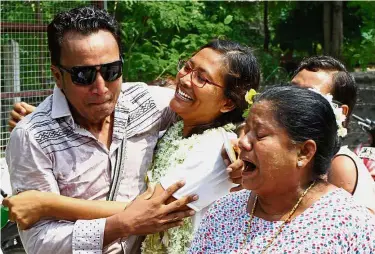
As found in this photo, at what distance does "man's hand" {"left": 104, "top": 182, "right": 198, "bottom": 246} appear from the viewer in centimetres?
255

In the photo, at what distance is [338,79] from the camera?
10.00 ft

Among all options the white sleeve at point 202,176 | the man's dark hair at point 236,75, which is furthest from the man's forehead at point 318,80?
the white sleeve at point 202,176

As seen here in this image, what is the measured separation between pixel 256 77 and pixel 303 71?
35 cm

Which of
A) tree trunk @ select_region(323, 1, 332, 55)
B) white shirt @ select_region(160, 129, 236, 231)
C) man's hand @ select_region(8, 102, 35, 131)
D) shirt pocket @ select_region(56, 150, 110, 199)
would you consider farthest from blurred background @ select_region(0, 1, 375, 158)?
white shirt @ select_region(160, 129, 236, 231)

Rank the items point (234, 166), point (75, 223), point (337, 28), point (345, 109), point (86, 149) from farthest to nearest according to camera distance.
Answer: point (337, 28) < point (345, 109) < point (86, 149) < point (75, 223) < point (234, 166)

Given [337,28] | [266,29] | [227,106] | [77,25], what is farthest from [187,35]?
[77,25]

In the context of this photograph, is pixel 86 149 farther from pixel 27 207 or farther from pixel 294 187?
pixel 294 187

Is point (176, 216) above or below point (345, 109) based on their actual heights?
below

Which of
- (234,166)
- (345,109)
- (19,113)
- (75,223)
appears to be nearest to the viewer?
(234,166)

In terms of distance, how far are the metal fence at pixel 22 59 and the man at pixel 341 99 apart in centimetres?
440

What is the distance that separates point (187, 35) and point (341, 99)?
245 inches

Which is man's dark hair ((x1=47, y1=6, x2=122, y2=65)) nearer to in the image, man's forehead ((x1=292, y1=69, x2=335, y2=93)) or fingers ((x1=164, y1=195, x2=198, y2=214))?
fingers ((x1=164, y1=195, x2=198, y2=214))

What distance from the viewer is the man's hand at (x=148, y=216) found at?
2.55 m

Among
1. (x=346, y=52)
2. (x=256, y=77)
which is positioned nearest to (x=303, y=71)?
(x=256, y=77)
